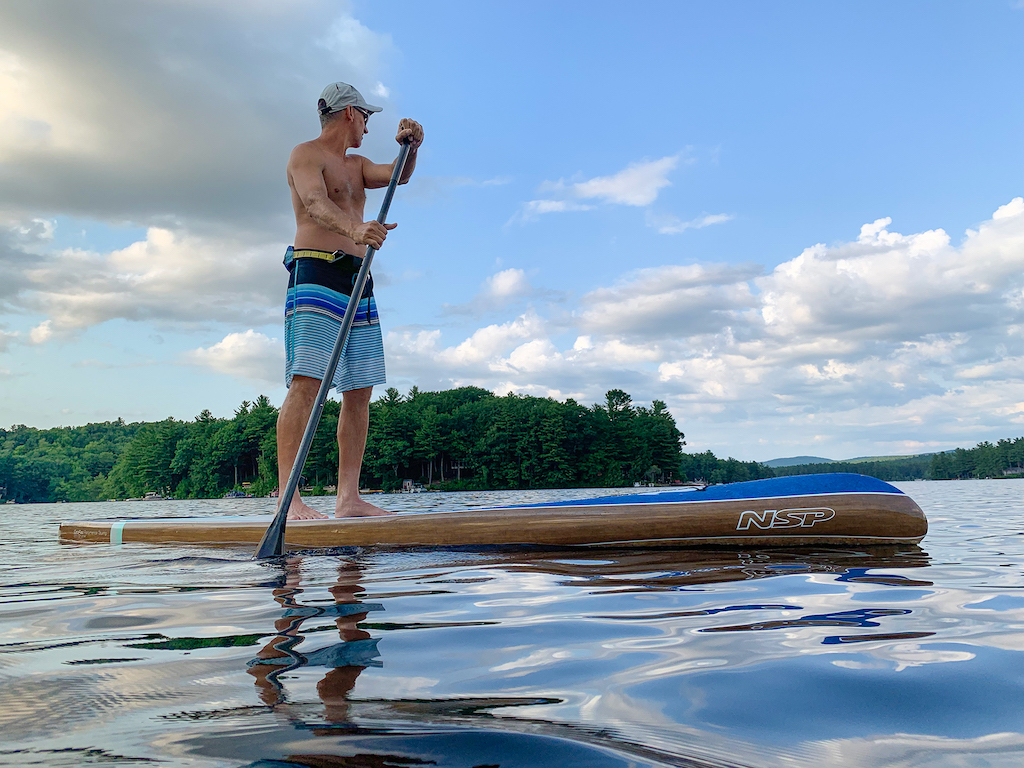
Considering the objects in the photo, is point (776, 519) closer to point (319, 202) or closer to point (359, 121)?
point (319, 202)

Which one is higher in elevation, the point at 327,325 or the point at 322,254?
the point at 322,254

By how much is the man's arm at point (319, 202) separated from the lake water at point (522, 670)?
192 cm

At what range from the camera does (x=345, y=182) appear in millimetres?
4625

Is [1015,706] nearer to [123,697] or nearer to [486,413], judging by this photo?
[123,697]

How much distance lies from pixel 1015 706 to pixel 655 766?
0.68 m

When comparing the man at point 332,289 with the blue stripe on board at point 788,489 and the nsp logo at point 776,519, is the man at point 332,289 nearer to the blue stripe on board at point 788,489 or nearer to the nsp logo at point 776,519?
the blue stripe on board at point 788,489

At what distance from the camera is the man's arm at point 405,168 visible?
424 cm

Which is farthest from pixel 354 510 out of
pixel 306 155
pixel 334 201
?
pixel 306 155

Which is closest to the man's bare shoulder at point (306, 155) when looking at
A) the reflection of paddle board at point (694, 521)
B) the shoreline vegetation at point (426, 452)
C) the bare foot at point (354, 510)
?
the bare foot at point (354, 510)

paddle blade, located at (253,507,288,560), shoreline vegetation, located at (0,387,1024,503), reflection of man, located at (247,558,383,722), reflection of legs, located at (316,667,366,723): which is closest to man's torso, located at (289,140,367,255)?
paddle blade, located at (253,507,288,560)

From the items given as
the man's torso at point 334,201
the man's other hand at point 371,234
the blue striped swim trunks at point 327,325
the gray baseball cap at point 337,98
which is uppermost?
the gray baseball cap at point 337,98

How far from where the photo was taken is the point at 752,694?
117 cm

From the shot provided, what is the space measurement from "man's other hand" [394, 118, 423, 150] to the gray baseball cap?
2.02ft

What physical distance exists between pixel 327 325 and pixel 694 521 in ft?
8.33
